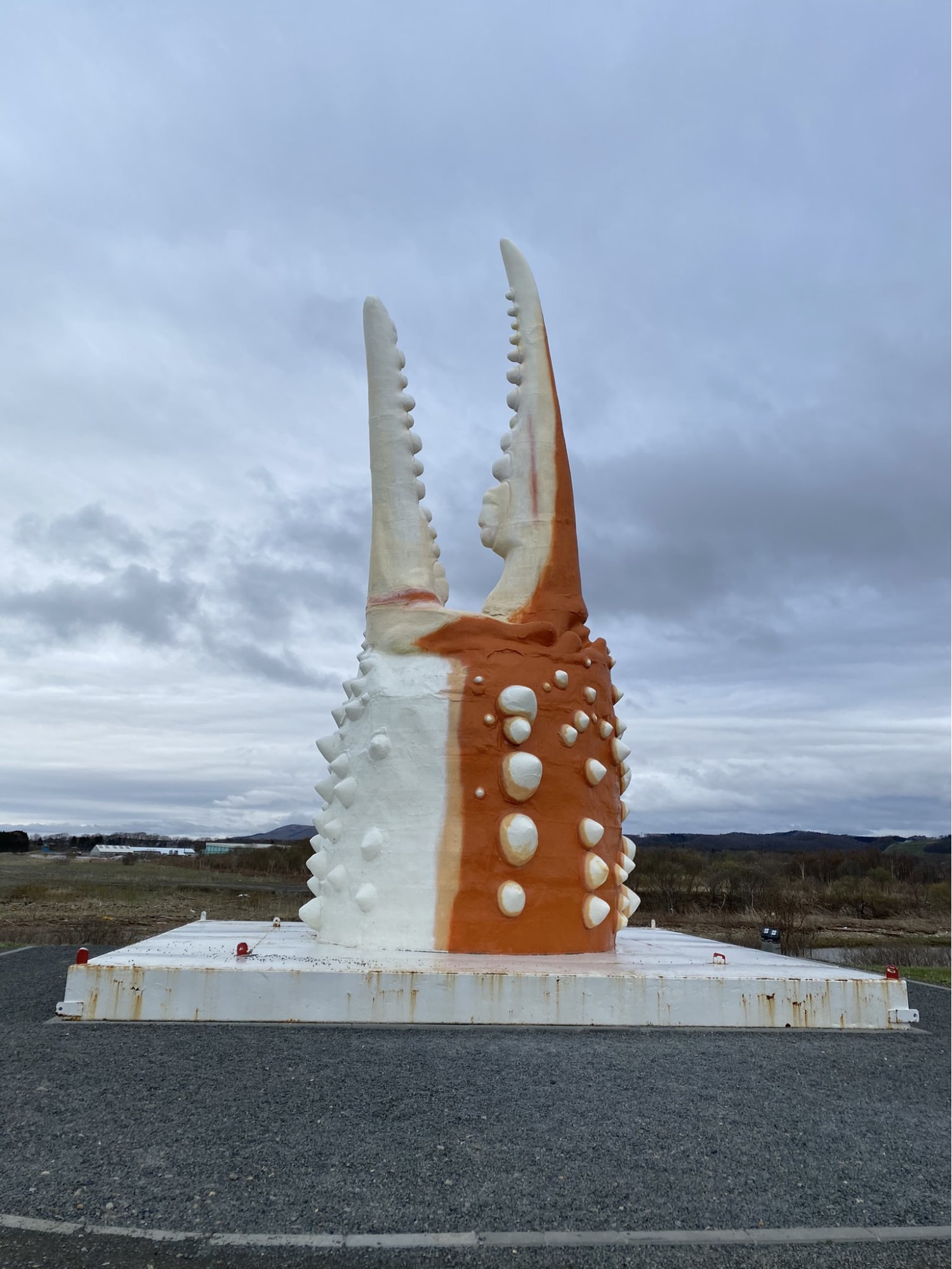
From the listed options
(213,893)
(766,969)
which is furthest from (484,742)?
(213,893)

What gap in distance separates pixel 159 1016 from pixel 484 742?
3506mm

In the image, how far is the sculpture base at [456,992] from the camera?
645 centimetres

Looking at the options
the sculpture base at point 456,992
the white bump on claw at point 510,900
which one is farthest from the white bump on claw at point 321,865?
the white bump on claw at point 510,900

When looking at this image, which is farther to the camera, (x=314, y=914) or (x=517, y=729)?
(x=314, y=914)

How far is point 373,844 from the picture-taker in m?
7.77

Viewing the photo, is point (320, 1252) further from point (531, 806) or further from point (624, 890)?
point (624, 890)

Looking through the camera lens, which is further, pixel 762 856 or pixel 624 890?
pixel 762 856

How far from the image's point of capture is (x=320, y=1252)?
3.06 metres

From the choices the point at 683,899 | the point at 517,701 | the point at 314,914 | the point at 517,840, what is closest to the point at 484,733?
the point at 517,701

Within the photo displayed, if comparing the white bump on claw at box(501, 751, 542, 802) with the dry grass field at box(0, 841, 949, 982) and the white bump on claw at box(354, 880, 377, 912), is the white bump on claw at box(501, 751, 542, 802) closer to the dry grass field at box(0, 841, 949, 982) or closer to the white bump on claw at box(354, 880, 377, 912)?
the white bump on claw at box(354, 880, 377, 912)

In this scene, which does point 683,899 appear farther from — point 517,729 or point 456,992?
point 456,992

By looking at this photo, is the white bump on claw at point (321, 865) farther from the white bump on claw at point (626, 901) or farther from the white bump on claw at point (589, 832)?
the white bump on claw at point (626, 901)

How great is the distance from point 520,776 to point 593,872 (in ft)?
3.86

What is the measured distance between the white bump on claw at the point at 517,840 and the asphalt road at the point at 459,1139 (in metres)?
1.58
